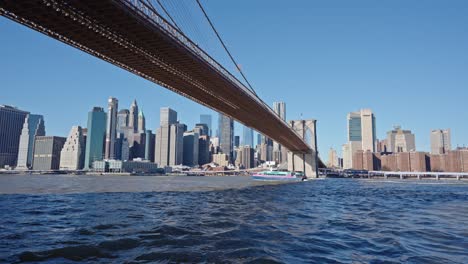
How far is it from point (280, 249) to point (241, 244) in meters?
1.07

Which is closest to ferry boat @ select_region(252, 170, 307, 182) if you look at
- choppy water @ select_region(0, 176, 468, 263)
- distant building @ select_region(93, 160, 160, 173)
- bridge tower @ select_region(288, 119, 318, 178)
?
bridge tower @ select_region(288, 119, 318, 178)

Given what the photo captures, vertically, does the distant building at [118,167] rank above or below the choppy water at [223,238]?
above

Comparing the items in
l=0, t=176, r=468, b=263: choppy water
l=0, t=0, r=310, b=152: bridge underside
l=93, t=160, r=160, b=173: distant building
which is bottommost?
l=0, t=176, r=468, b=263: choppy water

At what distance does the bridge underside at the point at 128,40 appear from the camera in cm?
1964

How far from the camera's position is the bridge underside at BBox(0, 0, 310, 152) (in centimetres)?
1964

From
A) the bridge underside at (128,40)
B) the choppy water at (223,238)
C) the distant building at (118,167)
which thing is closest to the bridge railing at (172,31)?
the bridge underside at (128,40)

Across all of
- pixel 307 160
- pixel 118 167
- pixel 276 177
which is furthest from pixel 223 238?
pixel 118 167

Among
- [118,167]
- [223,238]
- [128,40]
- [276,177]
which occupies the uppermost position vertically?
[128,40]

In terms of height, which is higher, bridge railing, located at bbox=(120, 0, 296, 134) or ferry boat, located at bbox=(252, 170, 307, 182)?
bridge railing, located at bbox=(120, 0, 296, 134)

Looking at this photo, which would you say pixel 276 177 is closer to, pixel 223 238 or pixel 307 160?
pixel 307 160

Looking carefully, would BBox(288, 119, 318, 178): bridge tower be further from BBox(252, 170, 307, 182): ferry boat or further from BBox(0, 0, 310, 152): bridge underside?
BBox(0, 0, 310, 152): bridge underside

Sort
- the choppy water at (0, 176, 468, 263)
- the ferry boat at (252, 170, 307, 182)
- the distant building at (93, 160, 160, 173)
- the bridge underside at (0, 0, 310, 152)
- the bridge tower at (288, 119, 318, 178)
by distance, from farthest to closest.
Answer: the distant building at (93, 160, 160, 173) < the bridge tower at (288, 119, 318, 178) < the ferry boat at (252, 170, 307, 182) < the bridge underside at (0, 0, 310, 152) < the choppy water at (0, 176, 468, 263)

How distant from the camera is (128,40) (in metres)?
24.4

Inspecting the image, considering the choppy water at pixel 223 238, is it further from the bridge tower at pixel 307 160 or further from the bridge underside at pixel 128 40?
the bridge tower at pixel 307 160
